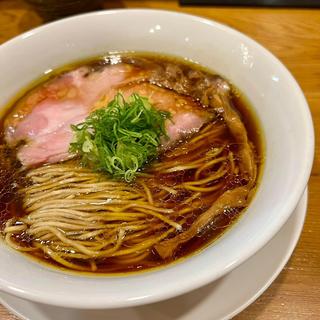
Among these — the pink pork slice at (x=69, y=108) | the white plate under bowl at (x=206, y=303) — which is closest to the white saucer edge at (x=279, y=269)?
the white plate under bowl at (x=206, y=303)

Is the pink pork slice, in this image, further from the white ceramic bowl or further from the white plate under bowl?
the white plate under bowl

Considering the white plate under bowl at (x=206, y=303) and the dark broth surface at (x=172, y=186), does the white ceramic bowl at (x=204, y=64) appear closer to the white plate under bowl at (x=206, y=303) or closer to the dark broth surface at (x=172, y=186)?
the dark broth surface at (x=172, y=186)

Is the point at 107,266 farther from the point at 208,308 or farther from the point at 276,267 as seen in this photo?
the point at 276,267

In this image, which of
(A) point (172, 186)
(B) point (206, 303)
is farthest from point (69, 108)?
(B) point (206, 303)

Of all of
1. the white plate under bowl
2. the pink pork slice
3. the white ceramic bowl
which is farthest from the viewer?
the pink pork slice

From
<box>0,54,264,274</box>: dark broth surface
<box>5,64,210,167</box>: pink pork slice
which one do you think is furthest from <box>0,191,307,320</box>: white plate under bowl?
<box>5,64,210,167</box>: pink pork slice

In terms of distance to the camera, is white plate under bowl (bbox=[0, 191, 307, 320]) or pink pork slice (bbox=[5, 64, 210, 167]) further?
pink pork slice (bbox=[5, 64, 210, 167])

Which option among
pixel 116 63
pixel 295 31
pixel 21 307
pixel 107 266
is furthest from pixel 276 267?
pixel 295 31
